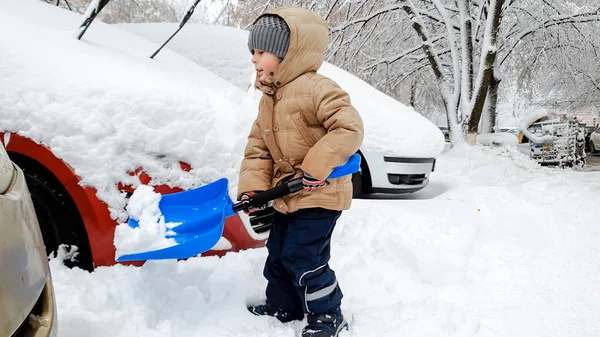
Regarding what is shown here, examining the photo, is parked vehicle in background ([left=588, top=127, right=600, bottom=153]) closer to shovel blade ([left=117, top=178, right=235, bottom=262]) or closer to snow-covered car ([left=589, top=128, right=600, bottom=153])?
snow-covered car ([left=589, top=128, right=600, bottom=153])

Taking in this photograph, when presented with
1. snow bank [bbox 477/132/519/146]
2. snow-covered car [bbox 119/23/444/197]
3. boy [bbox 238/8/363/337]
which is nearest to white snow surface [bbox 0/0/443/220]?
boy [bbox 238/8/363/337]

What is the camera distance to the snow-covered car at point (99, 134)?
1.79 m

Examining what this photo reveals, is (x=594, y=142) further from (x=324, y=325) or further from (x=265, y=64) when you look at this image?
(x=265, y=64)

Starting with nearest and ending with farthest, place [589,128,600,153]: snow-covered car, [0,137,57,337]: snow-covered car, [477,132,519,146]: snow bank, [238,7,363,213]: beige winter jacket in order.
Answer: [0,137,57,337]: snow-covered car < [238,7,363,213]: beige winter jacket < [477,132,519,146]: snow bank < [589,128,600,153]: snow-covered car

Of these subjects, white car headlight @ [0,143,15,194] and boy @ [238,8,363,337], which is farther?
boy @ [238,8,363,337]

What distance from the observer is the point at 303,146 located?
1791 mm

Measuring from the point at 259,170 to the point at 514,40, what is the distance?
10433mm

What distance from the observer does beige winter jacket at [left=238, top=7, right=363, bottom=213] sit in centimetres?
165

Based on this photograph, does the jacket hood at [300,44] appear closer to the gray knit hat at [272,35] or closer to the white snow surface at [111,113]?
the gray knit hat at [272,35]

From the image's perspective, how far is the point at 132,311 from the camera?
1814 mm

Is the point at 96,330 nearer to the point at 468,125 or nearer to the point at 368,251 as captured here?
the point at 368,251

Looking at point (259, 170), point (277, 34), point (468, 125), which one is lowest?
point (468, 125)

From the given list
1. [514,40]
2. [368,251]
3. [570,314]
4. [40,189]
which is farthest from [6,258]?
[514,40]

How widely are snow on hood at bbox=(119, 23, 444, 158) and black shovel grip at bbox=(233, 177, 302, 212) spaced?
200 centimetres
